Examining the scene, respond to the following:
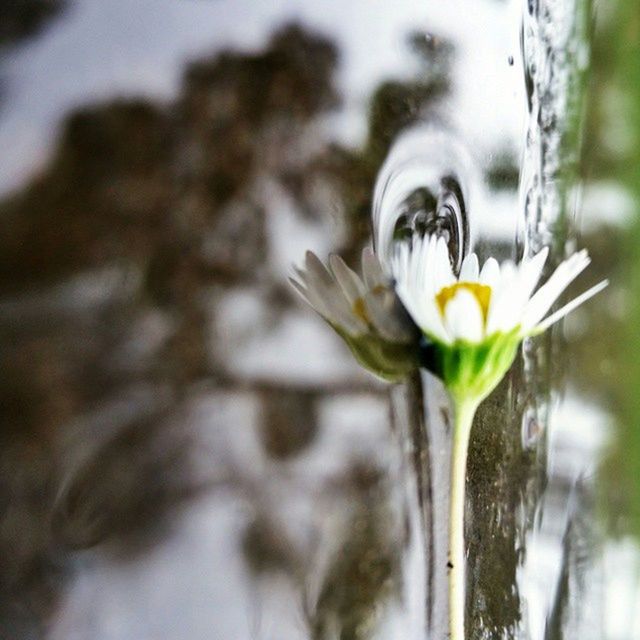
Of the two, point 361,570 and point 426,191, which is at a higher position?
point 426,191

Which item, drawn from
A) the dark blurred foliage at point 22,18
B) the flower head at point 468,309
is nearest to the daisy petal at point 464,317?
the flower head at point 468,309

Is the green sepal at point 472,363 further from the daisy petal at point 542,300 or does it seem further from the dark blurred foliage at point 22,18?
the dark blurred foliage at point 22,18

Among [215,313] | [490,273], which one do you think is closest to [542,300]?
[490,273]

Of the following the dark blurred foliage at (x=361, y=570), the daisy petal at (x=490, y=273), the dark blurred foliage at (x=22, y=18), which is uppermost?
the dark blurred foliage at (x=22, y=18)

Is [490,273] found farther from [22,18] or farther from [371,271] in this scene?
[22,18]

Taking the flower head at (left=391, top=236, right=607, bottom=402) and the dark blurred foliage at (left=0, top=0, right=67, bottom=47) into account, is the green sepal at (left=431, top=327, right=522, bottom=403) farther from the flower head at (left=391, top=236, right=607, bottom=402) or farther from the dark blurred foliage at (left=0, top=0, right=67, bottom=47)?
the dark blurred foliage at (left=0, top=0, right=67, bottom=47)

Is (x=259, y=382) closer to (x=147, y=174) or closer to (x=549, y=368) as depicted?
(x=147, y=174)

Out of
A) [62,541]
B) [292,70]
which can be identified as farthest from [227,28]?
[62,541]
